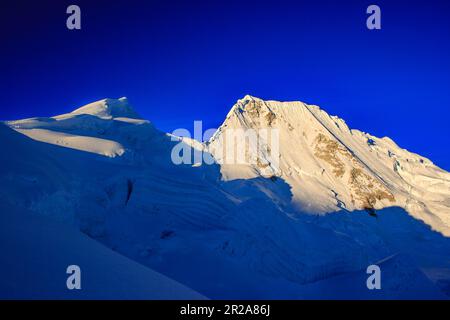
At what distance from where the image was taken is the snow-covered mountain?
15.2m

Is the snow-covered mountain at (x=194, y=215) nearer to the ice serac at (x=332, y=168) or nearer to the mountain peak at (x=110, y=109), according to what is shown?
the mountain peak at (x=110, y=109)

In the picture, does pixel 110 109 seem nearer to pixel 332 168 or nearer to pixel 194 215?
pixel 194 215

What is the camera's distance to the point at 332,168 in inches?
1615

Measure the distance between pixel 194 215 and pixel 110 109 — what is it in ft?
43.6

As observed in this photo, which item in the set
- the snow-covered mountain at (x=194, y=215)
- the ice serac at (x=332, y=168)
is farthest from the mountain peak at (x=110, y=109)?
the ice serac at (x=332, y=168)

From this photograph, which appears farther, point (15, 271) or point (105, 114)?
point (105, 114)

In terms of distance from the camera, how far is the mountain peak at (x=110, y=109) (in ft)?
89.3

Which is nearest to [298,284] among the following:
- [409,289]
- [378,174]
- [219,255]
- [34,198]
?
[219,255]

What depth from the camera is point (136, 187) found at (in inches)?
779

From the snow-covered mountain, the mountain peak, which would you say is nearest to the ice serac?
the snow-covered mountain

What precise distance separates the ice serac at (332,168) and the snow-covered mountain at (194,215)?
1.35m
